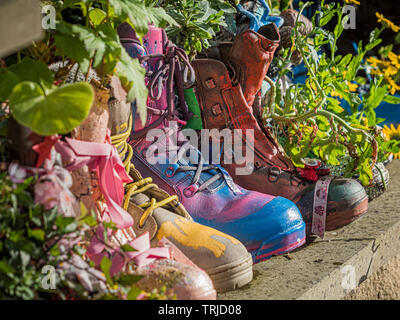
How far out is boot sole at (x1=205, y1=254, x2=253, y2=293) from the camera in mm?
1059

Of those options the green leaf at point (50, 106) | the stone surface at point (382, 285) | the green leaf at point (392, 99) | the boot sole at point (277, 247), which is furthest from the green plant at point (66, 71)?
the green leaf at point (392, 99)

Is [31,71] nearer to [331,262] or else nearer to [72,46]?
[72,46]

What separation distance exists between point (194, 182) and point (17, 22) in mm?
779

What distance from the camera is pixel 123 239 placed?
998mm

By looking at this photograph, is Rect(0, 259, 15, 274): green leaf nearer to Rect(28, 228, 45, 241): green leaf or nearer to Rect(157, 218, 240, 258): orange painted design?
Rect(28, 228, 45, 241): green leaf

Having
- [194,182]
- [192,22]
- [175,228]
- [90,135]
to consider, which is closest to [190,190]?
[194,182]

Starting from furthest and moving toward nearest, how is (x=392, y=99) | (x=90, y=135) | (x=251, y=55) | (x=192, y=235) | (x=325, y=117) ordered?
(x=392, y=99) → (x=325, y=117) → (x=251, y=55) → (x=192, y=235) → (x=90, y=135)

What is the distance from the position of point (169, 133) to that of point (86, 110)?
0.62m

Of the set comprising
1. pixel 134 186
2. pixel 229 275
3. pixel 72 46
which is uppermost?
pixel 72 46

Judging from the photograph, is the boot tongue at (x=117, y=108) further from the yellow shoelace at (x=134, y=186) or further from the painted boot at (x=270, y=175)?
the painted boot at (x=270, y=175)

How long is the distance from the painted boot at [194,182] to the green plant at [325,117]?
0.45 meters

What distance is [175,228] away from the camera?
3.73 feet

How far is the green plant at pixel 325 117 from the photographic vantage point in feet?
5.67

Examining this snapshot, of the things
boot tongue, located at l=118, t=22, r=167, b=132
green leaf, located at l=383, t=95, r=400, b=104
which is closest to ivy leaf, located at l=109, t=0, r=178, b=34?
boot tongue, located at l=118, t=22, r=167, b=132
